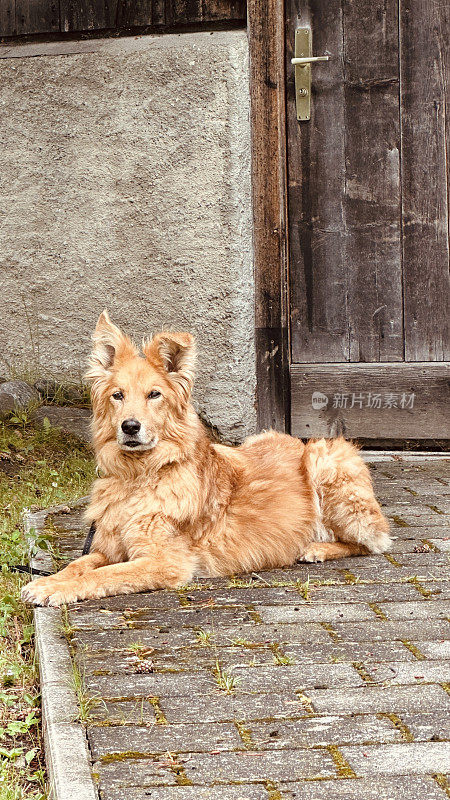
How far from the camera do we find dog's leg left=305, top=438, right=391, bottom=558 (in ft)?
14.3

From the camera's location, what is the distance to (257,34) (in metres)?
5.97

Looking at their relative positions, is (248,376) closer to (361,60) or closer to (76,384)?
(76,384)

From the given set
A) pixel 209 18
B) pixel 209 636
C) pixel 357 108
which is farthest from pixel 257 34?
pixel 209 636

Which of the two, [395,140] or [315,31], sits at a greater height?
[315,31]

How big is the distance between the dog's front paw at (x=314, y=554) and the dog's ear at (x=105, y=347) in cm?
115

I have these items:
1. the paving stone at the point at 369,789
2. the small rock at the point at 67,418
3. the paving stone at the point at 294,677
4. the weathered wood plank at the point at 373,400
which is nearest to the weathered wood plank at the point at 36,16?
the small rock at the point at 67,418

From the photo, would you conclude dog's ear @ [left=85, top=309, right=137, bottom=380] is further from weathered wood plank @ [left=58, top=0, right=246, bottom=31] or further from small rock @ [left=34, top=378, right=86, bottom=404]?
weathered wood plank @ [left=58, top=0, right=246, bottom=31]

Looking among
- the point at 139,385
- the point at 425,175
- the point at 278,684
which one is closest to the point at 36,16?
the point at 425,175

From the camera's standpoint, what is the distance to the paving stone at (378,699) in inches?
107

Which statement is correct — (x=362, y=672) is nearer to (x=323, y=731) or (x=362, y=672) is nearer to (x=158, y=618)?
(x=323, y=731)

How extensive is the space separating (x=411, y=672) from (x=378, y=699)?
0.23 m

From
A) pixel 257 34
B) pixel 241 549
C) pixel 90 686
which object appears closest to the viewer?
pixel 90 686

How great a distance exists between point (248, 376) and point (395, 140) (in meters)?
1.70

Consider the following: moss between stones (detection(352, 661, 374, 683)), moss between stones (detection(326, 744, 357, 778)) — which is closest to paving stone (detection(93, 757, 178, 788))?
moss between stones (detection(326, 744, 357, 778))
